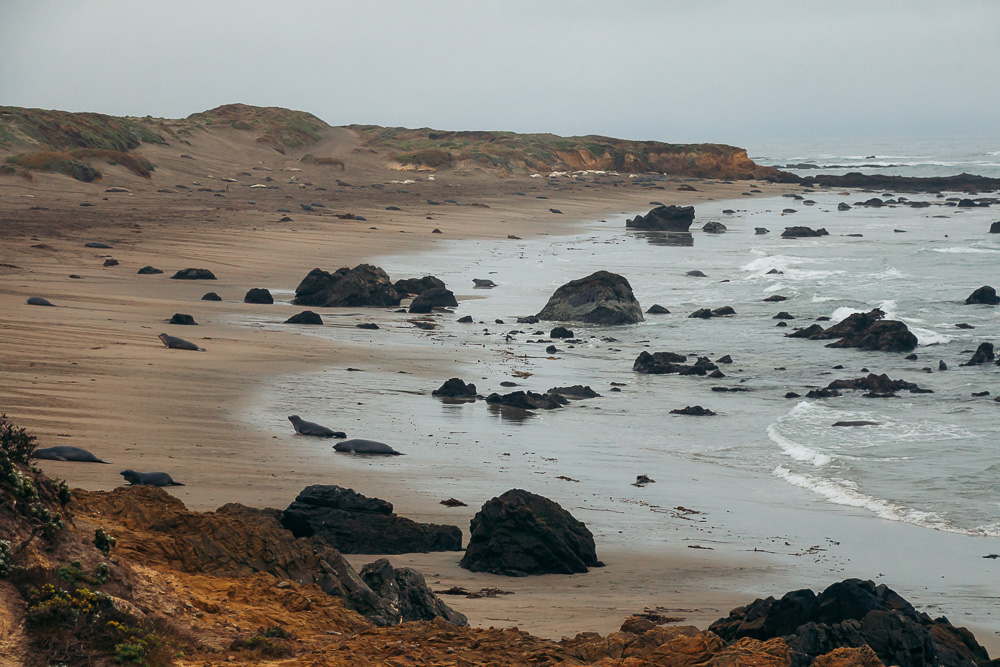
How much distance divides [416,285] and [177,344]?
8.96 meters

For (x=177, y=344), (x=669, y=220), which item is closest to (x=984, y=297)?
(x=669, y=220)

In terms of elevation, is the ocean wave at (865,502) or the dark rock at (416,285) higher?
the dark rock at (416,285)

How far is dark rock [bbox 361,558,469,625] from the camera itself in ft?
22.0

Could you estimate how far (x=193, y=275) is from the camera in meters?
23.7

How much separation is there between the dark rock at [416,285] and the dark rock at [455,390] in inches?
361

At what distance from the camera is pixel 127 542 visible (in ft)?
20.9

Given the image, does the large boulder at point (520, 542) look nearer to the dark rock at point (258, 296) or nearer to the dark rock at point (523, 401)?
the dark rock at point (523, 401)

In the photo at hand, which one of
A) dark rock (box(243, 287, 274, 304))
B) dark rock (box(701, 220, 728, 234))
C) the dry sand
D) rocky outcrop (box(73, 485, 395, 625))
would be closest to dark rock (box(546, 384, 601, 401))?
the dry sand

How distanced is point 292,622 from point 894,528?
6.75m

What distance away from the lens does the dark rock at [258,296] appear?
21672mm

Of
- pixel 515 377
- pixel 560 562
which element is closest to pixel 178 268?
pixel 515 377

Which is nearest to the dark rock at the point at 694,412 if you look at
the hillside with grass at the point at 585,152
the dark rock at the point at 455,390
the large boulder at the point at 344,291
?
the dark rock at the point at 455,390

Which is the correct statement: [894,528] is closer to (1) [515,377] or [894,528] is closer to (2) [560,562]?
(2) [560,562]

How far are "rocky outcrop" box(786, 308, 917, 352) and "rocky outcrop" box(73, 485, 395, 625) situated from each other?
1566 cm
